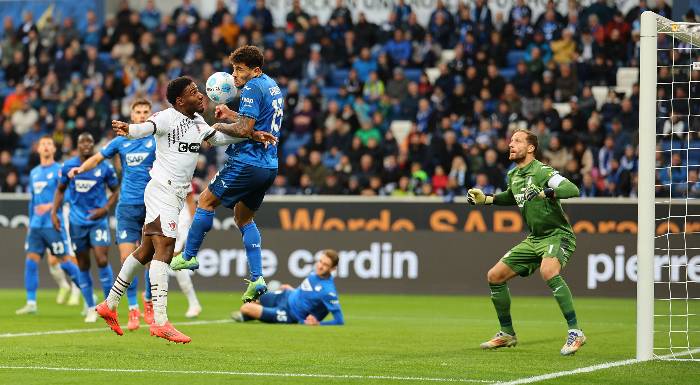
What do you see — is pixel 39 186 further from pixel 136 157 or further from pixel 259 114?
pixel 259 114

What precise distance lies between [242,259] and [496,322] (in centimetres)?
672

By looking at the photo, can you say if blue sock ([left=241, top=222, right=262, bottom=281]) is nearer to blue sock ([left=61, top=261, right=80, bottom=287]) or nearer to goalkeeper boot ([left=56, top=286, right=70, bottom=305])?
blue sock ([left=61, top=261, right=80, bottom=287])

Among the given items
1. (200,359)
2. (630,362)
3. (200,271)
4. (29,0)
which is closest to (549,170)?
(630,362)

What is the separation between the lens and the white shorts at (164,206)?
11.1 meters

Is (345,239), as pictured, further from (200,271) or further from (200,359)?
(200,359)

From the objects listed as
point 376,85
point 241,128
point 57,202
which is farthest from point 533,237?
point 376,85

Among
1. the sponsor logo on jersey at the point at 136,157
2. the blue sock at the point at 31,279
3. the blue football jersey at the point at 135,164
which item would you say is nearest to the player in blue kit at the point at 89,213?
the blue football jersey at the point at 135,164

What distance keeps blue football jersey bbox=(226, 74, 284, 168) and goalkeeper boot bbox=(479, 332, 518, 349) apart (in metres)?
2.70

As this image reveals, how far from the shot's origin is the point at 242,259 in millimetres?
21219

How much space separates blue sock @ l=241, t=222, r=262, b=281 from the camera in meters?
11.3

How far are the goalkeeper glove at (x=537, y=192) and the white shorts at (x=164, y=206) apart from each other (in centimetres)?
323

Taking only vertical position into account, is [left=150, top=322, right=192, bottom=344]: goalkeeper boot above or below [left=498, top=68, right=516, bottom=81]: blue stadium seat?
below

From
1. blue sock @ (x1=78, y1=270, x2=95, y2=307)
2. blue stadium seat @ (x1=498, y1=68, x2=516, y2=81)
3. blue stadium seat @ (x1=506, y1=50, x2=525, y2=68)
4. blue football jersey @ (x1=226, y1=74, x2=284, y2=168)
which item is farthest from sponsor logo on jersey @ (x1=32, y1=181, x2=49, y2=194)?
blue stadium seat @ (x1=506, y1=50, x2=525, y2=68)

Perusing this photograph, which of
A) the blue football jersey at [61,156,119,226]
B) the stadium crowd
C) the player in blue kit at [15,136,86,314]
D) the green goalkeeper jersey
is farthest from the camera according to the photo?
the stadium crowd
